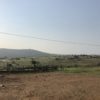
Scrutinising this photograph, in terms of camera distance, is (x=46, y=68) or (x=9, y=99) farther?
(x=46, y=68)

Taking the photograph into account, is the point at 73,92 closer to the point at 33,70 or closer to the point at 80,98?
the point at 80,98

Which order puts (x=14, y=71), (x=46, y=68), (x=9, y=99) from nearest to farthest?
(x=9, y=99) → (x=14, y=71) → (x=46, y=68)

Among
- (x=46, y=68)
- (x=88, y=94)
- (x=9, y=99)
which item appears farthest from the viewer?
(x=46, y=68)

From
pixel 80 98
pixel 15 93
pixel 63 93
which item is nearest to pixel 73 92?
pixel 63 93

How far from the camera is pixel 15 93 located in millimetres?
19391

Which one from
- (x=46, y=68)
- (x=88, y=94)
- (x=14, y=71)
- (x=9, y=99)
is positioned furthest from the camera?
(x=46, y=68)

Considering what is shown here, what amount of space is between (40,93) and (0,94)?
9.34 feet

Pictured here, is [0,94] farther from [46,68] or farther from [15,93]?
[46,68]

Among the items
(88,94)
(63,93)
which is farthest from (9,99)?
(88,94)

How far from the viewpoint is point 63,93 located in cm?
1936

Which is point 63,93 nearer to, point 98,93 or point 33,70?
point 98,93

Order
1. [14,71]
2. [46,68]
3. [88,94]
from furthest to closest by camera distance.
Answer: [46,68]
[14,71]
[88,94]

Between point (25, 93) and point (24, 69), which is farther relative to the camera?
point (24, 69)

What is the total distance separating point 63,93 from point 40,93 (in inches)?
65.4
